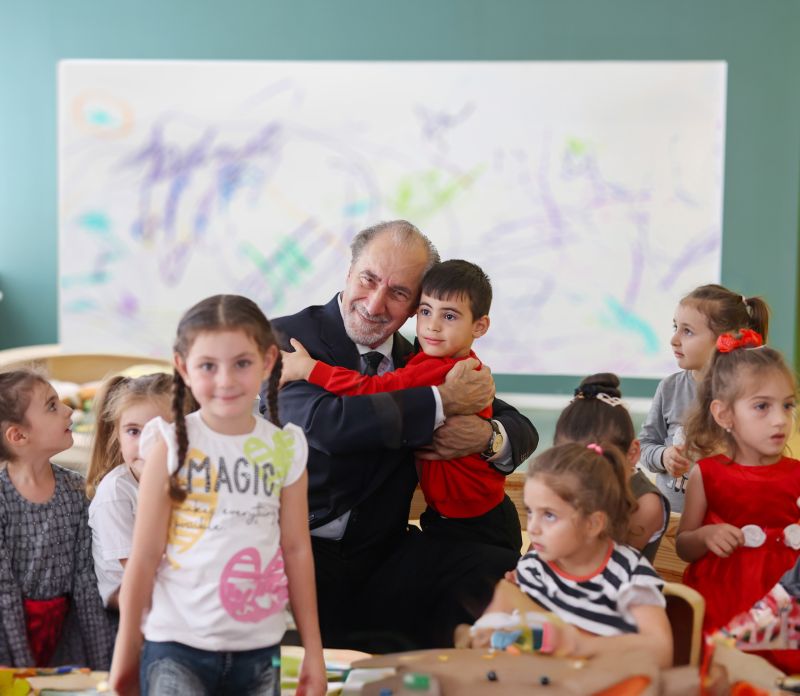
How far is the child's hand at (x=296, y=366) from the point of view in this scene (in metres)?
2.09

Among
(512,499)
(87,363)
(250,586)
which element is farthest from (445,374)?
(87,363)

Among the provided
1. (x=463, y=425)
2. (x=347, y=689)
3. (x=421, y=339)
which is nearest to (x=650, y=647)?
(x=347, y=689)

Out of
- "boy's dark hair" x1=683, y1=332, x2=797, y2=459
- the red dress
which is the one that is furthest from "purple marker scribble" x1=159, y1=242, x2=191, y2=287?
the red dress

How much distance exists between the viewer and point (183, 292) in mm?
6066

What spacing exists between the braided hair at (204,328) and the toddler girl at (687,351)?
3.85 feet

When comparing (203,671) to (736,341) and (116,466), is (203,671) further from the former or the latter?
(736,341)

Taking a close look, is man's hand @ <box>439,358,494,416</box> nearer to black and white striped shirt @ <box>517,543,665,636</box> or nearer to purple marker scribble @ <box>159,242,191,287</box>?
black and white striped shirt @ <box>517,543,665,636</box>

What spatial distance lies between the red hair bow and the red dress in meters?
0.22

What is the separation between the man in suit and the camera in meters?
2.03

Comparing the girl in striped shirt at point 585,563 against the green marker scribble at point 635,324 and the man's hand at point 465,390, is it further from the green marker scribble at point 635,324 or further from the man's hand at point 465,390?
the green marker scribble at point 635,324

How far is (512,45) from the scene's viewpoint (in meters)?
5.73

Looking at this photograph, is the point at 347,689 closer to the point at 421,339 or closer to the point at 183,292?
the point at 421,339

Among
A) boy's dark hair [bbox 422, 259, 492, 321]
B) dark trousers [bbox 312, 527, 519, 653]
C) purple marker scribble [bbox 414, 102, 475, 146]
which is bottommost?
dark trousers [bbox 312, 527, 519, 653]

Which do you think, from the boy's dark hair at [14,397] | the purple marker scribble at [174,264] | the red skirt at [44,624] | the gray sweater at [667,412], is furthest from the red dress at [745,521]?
the purple marker scribble at [174,264]
